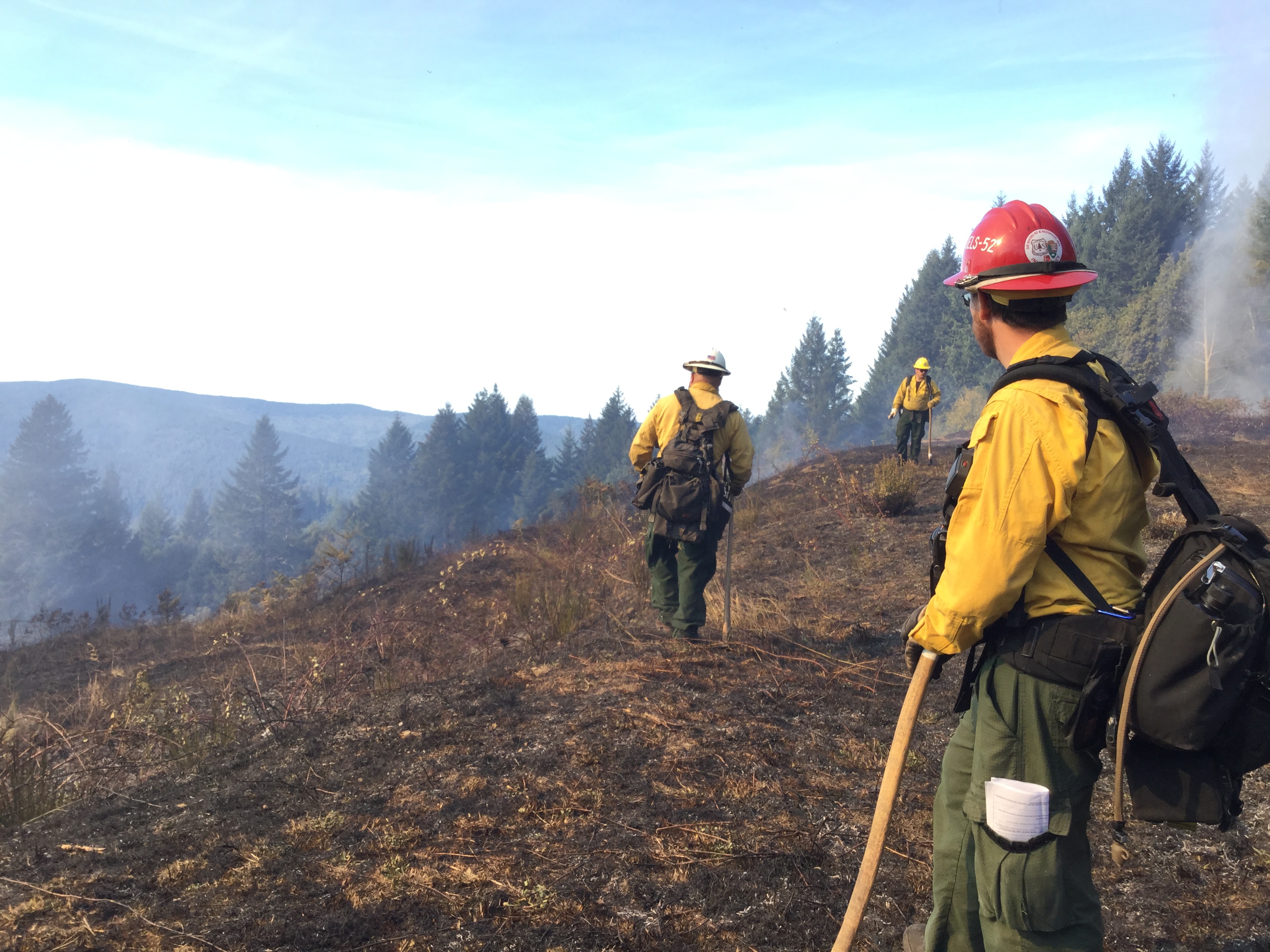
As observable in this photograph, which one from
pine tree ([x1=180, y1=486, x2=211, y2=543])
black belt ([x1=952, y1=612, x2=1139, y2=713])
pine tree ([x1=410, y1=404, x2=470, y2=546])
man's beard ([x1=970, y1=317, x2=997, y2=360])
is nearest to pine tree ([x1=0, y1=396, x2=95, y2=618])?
pine tree ([x1=180, y1=486, x2=211, y2=543])

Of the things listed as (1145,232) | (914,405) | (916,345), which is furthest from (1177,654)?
(916,345)

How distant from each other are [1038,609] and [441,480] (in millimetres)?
63396

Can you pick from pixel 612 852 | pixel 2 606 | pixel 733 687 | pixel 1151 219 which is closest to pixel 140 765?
pixel 612 852

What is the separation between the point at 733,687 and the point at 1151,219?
A: 148 ft

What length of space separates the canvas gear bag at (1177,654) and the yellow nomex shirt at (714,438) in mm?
4287

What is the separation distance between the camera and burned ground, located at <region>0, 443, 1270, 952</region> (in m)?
2.86

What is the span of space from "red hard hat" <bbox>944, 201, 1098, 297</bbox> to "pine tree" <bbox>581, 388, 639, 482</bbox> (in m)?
60.5

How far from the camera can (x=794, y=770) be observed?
4.11 m

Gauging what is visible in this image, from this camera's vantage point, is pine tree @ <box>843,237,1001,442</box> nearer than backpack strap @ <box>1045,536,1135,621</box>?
No

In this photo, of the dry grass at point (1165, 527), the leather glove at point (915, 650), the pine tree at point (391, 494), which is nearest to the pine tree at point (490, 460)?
the pine tree at point (391, 494)

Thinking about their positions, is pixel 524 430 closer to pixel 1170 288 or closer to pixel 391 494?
pixel 391 494

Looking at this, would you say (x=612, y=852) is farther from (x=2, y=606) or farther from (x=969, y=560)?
(x=2, y=606)

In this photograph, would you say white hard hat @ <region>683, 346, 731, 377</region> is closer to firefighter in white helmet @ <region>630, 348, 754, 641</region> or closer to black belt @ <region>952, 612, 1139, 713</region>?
firefighter in white helmet @ <region>630, 348, 754, 641</region>

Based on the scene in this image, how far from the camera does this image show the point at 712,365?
6.18m
